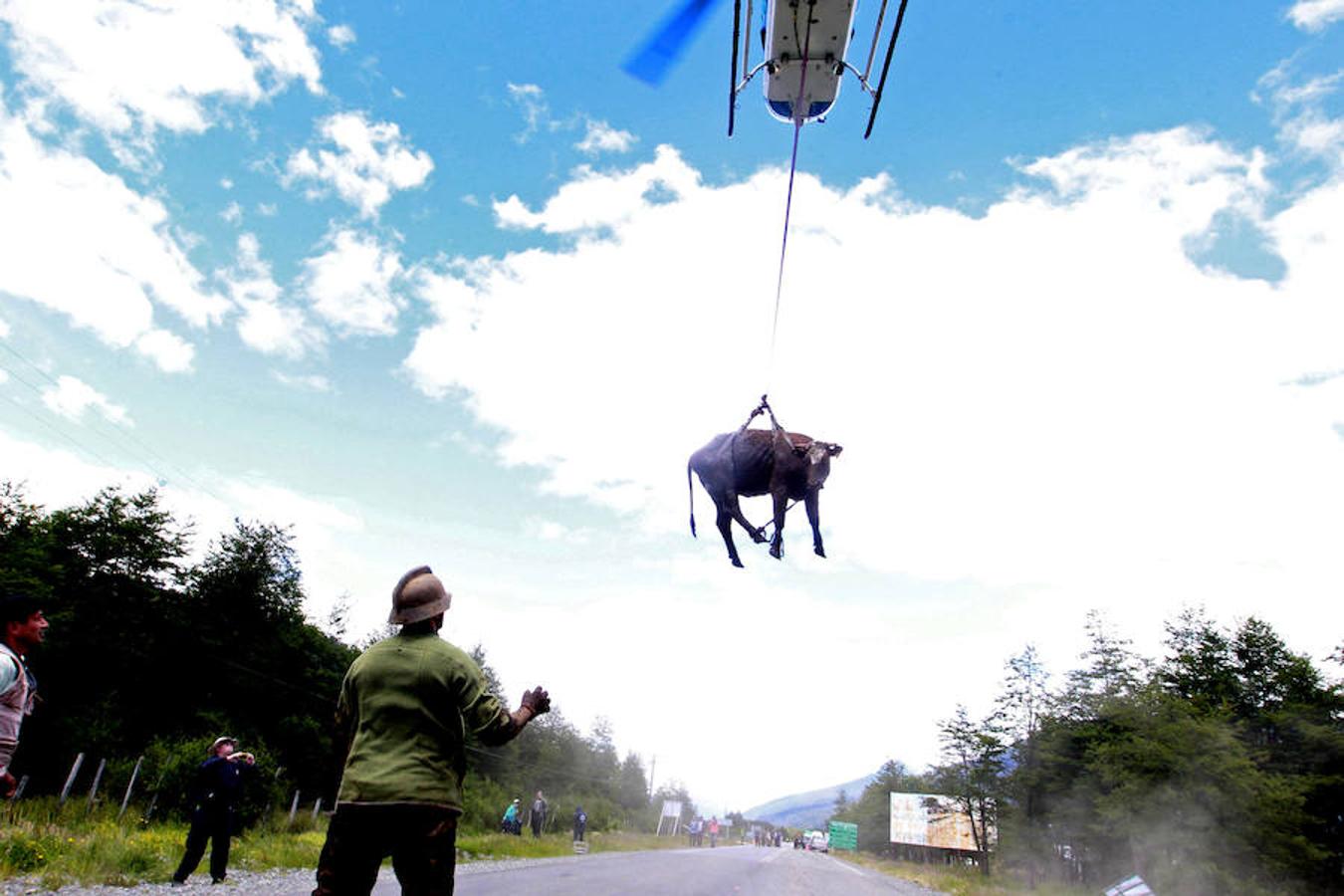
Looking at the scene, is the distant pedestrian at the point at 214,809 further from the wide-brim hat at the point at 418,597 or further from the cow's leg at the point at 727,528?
the wide-brim hat at the point at 418,597

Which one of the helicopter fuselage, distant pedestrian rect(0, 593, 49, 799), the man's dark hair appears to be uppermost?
the helicopter fuselage

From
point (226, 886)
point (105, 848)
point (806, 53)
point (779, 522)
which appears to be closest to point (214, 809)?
point (226, 886)

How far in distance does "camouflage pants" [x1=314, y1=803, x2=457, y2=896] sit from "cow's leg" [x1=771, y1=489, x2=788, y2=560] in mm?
3559

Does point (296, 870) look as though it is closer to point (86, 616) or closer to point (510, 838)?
point (510, 838)

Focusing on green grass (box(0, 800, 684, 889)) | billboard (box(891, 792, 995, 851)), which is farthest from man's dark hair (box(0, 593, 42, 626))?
billboard (box(891, 792, 995, 851))

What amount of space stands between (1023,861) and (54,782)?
3935cm

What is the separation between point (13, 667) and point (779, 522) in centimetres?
453

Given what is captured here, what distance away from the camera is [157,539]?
36.4m

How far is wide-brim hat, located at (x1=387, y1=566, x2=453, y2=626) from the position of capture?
9.01ft

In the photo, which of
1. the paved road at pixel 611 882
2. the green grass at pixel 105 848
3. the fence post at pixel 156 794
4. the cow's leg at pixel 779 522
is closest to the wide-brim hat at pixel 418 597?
the cow's leg at pixel 779 522

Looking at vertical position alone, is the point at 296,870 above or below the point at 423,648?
below

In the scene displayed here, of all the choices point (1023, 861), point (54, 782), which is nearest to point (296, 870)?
point (54, 782)

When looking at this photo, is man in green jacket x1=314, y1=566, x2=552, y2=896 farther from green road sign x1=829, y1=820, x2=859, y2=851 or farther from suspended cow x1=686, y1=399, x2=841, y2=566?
green road sign x1=829, y1=820, x2=859, y2=851

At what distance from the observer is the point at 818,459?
5.71m
